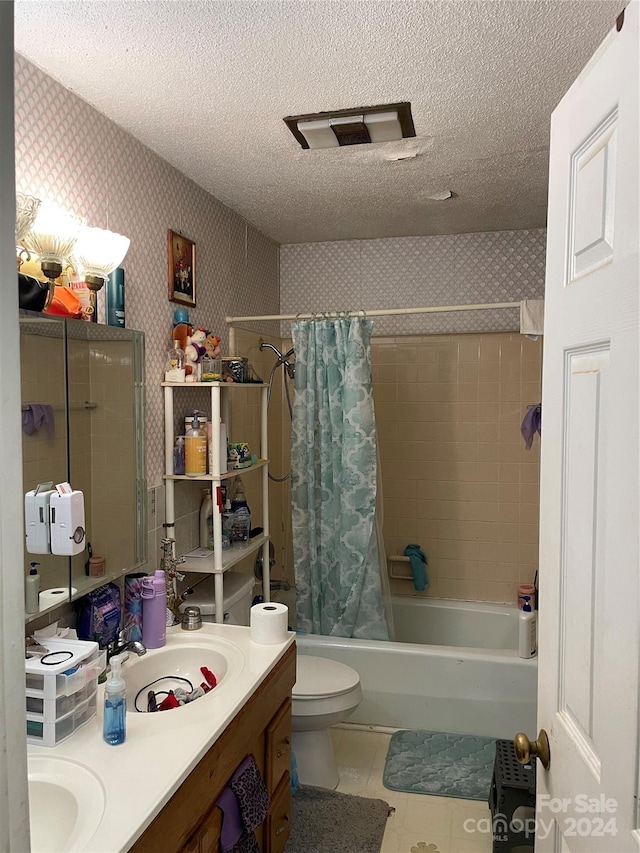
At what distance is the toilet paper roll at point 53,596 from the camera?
164 centimetres

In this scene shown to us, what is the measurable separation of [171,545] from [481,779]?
157cm

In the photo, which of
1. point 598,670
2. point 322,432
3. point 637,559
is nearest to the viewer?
point 637,559

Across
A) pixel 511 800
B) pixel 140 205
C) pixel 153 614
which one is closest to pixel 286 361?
pixel 140 205

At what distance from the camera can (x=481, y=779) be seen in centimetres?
253

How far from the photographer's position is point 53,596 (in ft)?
5.51

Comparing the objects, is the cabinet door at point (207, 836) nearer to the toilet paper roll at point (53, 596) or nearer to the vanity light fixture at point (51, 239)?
the toilet paper roll at point (53, 596)

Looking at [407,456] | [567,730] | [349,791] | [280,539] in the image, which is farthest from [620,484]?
[280,539]

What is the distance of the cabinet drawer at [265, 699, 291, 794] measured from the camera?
1910 millimetres

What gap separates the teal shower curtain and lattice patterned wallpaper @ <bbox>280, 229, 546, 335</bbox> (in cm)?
80

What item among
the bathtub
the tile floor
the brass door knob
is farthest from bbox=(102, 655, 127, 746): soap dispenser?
the bathtub

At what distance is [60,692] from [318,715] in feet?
4.12

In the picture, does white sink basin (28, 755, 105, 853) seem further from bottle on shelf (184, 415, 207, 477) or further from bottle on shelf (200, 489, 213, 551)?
bottle on shelf (200, 489, 213, 551)

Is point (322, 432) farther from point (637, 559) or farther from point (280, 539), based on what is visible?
point (637, 559)

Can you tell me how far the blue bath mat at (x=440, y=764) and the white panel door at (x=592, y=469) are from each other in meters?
1.54
